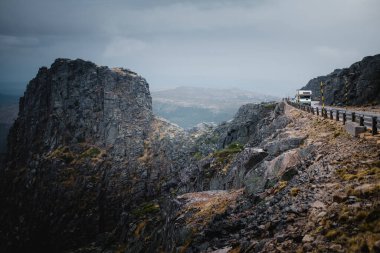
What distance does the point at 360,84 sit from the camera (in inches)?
2299

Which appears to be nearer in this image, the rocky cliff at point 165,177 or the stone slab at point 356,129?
the rocky cliff at point 165,177

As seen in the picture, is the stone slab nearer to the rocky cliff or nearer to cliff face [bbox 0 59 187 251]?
the rocky cliff

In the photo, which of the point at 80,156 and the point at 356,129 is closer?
the point at 356,129

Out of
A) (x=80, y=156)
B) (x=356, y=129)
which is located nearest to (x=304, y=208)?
(x=356, y=129)

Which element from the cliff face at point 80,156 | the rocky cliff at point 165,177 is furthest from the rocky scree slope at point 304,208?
the cliff face at point 80,156

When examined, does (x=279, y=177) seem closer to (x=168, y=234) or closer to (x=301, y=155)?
(x=301, y=155)

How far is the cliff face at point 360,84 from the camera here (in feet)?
181

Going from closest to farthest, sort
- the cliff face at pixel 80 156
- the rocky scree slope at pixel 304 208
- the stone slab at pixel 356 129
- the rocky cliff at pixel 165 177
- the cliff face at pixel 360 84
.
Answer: the rocky scree slope at pixel 304 208 → the rocky cliff at pixel 165 177 → the stone slab at pixel 356 129 → the cliff face at pixel 360 84 → the cliff face at pixel 80 156

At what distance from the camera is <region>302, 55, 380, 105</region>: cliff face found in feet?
181

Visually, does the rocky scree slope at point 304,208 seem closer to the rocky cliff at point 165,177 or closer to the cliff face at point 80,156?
the rocky cliff at point 165,177

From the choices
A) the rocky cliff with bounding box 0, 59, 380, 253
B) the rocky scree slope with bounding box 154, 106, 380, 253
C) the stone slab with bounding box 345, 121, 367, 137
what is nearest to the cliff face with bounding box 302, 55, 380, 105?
the rocky cliff with bounding box 0, 59, 380, 253

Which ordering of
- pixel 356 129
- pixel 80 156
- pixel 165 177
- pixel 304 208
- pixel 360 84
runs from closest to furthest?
pixel 304 208 < pixel 356 129 < pixel 360 84 < pixel 165 177 < pixel 80 156

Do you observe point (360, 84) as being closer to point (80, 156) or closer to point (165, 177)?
point (165, 177)

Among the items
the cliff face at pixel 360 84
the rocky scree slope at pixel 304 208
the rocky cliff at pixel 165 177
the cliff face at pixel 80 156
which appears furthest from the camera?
the cliff face at pixel 80 156
